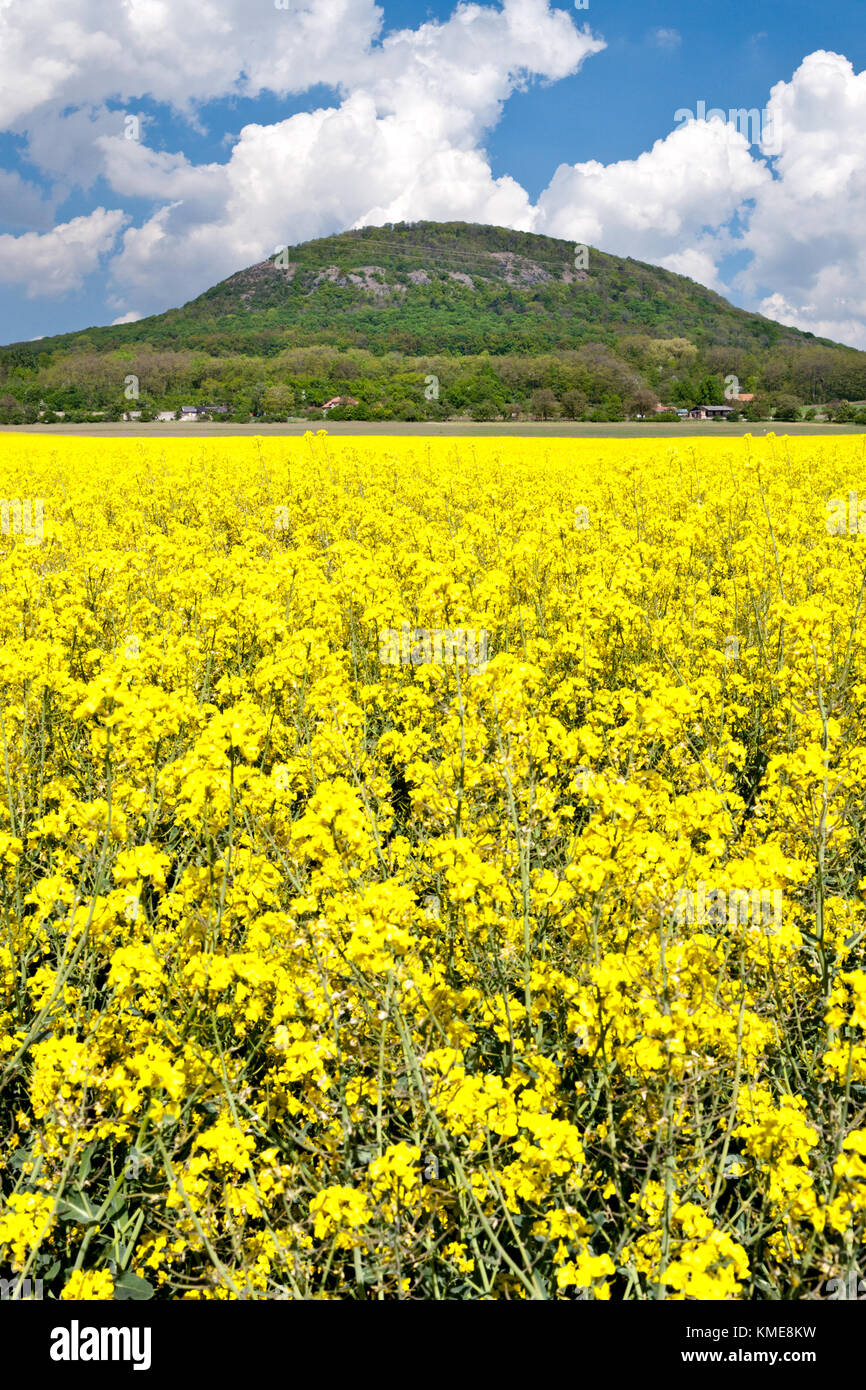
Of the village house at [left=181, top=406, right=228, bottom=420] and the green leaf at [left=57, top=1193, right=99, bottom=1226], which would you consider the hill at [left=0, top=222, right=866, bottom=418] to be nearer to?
the village house at [left=181, top=406, right=228, bottom=420]

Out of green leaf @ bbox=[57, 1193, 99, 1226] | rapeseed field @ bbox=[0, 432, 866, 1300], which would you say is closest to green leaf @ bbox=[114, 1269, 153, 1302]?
rapeseed field @ bbox=[0, 432, 866, 1300]

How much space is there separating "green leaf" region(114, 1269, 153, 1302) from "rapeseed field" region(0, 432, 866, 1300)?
0.7 inches

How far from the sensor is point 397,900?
7.54 feet

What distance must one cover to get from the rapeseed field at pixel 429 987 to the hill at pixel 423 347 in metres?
16.7

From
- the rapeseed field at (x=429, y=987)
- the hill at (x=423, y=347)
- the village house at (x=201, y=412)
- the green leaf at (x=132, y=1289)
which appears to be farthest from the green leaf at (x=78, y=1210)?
the village house at (x=201, y=412)

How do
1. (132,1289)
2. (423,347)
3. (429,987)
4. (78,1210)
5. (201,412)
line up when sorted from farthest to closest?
(423,347) → (201,412) → (429,987) → (78,1210) → (132,1289)

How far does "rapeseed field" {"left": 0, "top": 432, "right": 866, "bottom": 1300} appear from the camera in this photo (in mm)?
2201

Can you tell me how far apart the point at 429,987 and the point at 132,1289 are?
4.02 ft

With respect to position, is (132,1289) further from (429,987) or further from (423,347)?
(423,347)

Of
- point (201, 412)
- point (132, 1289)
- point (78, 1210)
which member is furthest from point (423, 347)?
point (132, 1289)

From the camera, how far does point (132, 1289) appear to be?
233 cm
